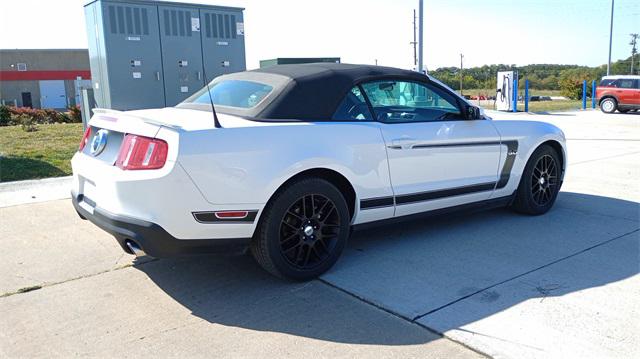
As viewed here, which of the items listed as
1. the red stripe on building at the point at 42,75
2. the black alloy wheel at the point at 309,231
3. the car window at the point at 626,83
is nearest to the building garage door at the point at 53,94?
the red stripe on building at the point at 42,75

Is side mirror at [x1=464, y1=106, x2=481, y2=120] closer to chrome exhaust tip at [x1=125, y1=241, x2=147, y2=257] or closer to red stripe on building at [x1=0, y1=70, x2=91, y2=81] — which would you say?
chrome exhaust tip at [x1=125, y1=241, x2=147, y2=257]

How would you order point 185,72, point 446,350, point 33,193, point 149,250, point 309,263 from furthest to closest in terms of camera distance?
point 185,72, point 33,193, point 309,263, point 149,250, point 446,350

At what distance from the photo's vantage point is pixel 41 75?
5347 cm

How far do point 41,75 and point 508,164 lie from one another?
187ft

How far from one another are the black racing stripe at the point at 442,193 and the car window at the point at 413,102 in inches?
24.3

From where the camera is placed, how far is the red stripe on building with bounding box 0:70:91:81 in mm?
51625

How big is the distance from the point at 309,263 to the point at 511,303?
1362mm

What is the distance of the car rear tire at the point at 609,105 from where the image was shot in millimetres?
22062

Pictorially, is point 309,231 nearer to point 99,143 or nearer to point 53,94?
point 99,143

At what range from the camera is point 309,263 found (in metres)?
3.92

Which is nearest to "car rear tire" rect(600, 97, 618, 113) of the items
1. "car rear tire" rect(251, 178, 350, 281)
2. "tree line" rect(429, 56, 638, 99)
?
"tree line" rect(429, 56, 638, 99)

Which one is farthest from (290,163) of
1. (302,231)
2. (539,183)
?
(539,183)

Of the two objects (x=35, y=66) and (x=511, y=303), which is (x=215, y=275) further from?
(x=35, y=66)

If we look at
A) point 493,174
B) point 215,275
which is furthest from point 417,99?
point 215,275
